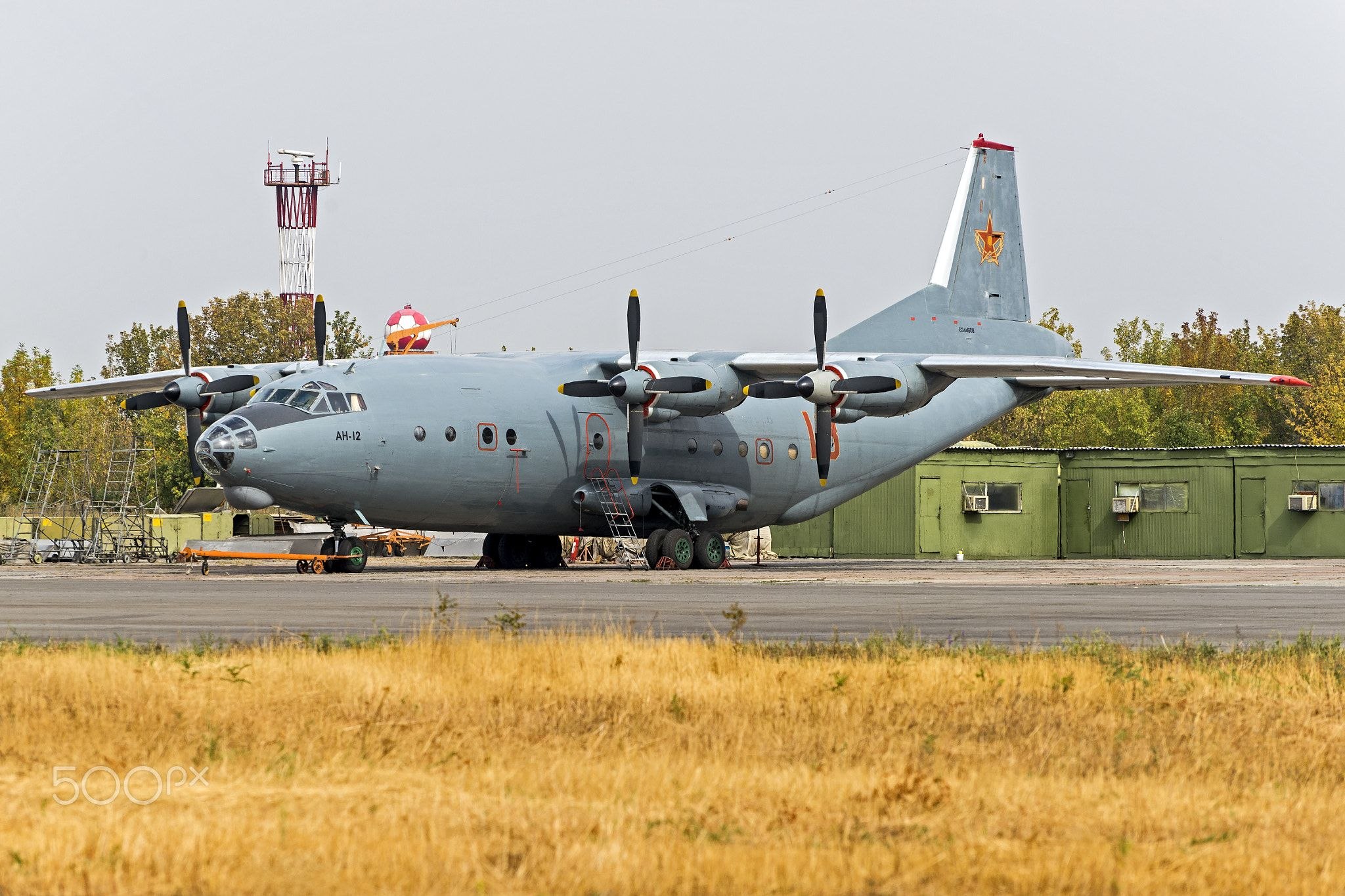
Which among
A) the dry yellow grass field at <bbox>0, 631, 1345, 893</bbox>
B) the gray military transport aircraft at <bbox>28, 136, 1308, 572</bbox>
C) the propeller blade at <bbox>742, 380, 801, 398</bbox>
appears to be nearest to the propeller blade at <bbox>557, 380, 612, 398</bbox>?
the gray military transport aircraft at <bbox>28, 136, 1308, 572</bbox>

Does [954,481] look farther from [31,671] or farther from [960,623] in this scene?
[31,671]

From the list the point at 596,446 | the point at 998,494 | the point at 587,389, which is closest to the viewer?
the point at 587,389

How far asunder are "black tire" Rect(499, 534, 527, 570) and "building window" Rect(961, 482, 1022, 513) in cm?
2110

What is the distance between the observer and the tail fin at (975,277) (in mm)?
42812

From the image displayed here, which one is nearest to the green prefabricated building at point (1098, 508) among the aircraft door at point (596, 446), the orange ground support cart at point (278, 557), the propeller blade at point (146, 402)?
the aircraft door at point (596, 446)

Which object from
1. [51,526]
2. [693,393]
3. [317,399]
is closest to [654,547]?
[693,393]

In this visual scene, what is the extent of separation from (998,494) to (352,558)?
2854cm

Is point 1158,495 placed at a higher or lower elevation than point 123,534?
higher

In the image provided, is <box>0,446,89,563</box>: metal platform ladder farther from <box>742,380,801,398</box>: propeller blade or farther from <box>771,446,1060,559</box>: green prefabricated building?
<box>771,446,1060,559</box>: green prefabricated building

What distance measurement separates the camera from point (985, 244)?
147ft

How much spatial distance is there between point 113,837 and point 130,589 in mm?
20430

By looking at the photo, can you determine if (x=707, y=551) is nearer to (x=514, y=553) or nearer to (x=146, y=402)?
(x=514, y=553)

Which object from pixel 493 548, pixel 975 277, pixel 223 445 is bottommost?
pixel 493 548

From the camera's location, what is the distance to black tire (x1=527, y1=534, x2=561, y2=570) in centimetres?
3959
